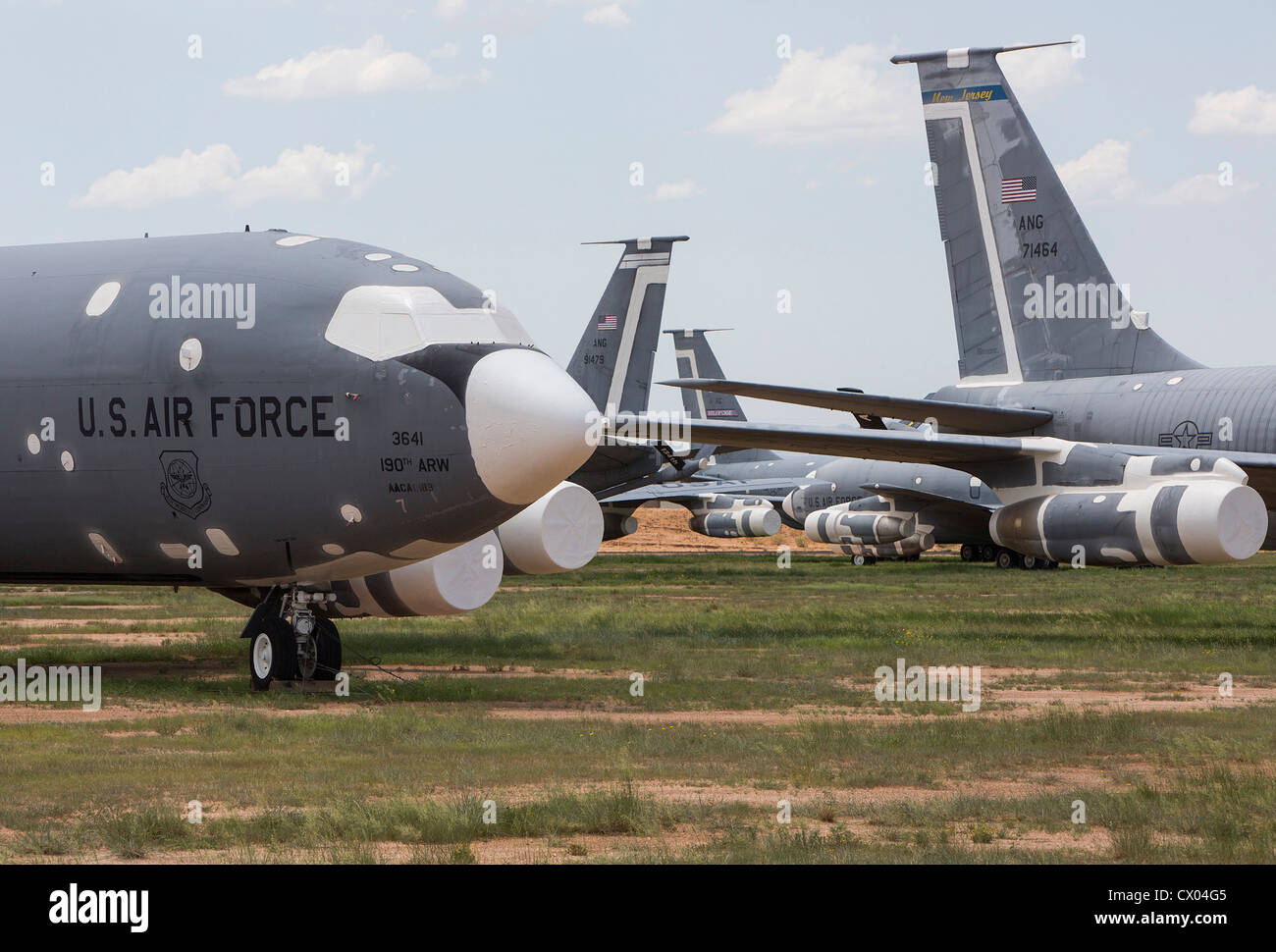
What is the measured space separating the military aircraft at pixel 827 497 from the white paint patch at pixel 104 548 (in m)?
14.0

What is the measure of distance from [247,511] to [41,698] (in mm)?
3170

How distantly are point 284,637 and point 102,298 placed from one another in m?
4.09

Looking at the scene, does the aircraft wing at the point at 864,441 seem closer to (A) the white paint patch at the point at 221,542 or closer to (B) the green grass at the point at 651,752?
(B) the green grass at the point at 651,752

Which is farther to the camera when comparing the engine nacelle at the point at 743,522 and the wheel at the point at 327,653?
the engine nacelle at the point at 743,522

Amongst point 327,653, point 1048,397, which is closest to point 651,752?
point 327,653

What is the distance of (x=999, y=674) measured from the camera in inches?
750

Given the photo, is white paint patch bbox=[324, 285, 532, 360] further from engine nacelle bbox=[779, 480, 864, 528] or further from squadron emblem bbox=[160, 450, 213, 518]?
engine nacelle bbox=[779, 480, 864, 528]

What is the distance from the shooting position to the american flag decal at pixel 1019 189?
91.0ft

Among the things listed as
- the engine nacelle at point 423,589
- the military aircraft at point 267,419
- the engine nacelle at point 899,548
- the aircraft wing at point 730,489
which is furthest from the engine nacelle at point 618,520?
the military aircraft at point 267,419

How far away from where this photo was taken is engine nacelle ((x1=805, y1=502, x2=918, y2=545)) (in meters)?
50.4

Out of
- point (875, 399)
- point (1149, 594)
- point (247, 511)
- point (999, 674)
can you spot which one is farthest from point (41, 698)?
point (1149, 594)

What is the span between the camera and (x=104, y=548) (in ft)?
55.8

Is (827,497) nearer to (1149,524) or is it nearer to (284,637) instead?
(1149,524)
